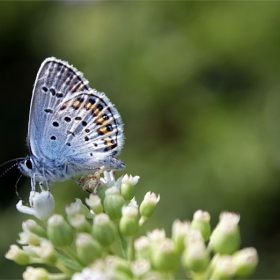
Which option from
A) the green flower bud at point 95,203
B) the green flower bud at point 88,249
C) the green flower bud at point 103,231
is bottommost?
the green flower bud at point 88,249

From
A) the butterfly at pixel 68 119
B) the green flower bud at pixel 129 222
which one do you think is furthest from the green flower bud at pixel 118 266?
the butterfly at pixel 68 119

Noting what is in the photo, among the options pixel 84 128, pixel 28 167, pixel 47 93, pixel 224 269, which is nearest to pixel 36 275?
pixel 224 269

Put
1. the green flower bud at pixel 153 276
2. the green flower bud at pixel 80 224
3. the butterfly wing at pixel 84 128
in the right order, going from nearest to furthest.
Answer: the green flower bud at pixel 153 276
the green flower bud at pixel 80 224
the butterfly wing at pixel 84 128

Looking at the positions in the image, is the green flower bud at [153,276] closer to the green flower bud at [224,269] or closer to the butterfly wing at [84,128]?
the green flower bud at [224,269]

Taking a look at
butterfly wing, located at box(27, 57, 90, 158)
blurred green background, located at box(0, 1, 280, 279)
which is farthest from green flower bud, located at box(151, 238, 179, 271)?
blurred green background, located at box(0, 1, 280, 279)

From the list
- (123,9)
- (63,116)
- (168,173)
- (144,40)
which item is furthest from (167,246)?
(123,9)

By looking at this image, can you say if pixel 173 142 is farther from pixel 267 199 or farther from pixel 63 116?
pixel 63 116
